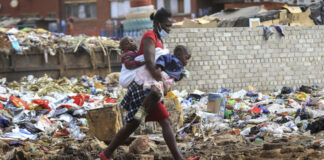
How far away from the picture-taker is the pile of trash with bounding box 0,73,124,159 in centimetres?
536

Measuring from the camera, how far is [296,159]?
13.7 ft

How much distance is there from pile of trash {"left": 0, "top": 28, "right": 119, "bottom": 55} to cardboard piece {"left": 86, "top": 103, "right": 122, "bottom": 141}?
7.46 metres

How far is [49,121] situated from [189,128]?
7.54ft

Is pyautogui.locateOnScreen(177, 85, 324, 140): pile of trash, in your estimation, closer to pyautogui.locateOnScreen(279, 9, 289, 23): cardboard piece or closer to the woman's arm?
the woman's arm

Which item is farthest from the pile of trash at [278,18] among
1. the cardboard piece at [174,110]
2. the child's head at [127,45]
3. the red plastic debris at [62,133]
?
the child's head at [127,45]

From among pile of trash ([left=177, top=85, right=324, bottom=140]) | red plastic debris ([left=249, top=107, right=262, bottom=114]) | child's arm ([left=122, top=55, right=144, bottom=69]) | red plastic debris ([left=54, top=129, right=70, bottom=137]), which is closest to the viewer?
child's arm ([left=122, top=55, right=144, bottom=69])

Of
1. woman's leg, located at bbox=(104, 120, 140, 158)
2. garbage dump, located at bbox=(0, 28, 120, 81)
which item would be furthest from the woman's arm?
garbage dump, located at bbox=(0, 28, 120, 81)

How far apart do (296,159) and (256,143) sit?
4.62 feet

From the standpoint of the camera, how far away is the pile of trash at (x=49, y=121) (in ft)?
17.6

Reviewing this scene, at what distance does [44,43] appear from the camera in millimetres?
13211

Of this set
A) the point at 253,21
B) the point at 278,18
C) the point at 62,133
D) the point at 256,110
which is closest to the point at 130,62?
the point at 62,133

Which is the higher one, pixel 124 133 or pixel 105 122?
pixel 124 133

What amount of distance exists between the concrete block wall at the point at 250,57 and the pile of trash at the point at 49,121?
206 centimetres

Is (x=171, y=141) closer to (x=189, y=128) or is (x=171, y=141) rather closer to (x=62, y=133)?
(x=189, y=128)
